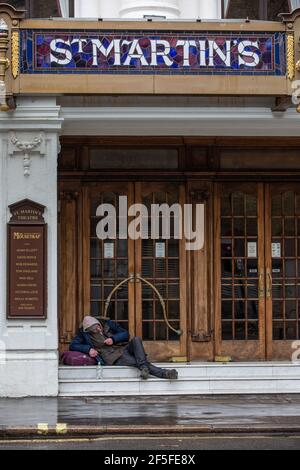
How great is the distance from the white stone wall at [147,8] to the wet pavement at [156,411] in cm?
585

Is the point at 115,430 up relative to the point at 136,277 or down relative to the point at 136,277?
down

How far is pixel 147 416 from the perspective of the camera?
1395 centimetres

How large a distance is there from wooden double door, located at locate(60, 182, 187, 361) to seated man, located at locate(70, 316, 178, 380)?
66 cm

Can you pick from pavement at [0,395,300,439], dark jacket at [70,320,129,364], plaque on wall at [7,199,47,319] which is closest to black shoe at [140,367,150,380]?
pavement at [0,395,300,439]

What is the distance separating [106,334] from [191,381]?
1465mm

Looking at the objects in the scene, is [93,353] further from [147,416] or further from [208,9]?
[208,9]

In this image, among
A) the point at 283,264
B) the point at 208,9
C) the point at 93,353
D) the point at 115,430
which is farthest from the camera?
the point at 208,9

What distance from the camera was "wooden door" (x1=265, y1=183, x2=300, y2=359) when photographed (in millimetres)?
17406

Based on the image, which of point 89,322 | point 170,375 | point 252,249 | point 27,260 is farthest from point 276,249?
point 27,260

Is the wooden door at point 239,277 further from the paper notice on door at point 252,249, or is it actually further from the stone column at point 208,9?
the stone column at point 208,9

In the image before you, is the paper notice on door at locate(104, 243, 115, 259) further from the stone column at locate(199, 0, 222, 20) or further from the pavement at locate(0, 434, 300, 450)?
the pavement at locate(0, 434, 300, 450)

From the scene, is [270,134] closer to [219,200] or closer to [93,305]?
[219,200]

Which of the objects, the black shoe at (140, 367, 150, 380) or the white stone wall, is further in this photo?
the white stone wall
